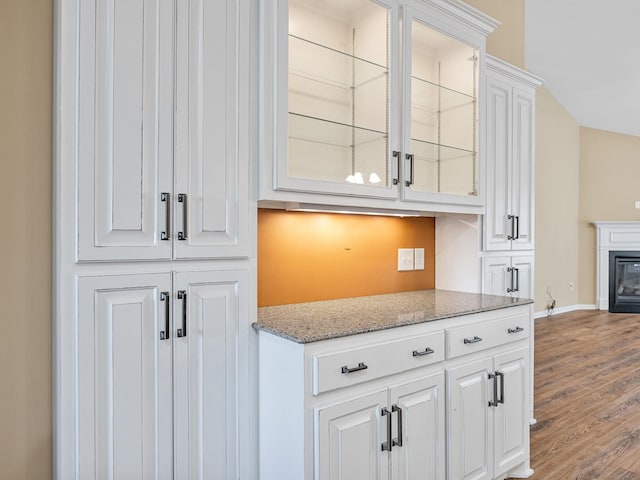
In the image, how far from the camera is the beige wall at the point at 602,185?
7.23 metres

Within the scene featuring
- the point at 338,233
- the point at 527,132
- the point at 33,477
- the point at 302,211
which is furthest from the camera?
the point at 527,132

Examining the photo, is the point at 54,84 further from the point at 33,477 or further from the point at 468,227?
the point at 468,227

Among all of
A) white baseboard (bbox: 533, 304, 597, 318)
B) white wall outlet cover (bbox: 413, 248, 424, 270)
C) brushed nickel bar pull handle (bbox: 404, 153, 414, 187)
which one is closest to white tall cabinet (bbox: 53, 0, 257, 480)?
brushed nickel bar pull handle (bbox: 404, 153, 414, 187)

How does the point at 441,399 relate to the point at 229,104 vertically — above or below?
below

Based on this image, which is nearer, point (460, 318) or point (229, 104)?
point (229, 104)

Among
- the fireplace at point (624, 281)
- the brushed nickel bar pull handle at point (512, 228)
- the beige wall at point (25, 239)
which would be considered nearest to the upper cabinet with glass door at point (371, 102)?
the brushed nickel bar pull handle at point (512, 228)

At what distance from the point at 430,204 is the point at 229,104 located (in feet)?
3.65

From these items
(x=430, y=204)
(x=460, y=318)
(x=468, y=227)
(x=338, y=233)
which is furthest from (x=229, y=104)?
(x=468, y=227)

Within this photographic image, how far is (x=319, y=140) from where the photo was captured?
1844mm

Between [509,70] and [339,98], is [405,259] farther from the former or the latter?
[509,70]

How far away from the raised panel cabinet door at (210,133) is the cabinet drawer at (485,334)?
100 cm

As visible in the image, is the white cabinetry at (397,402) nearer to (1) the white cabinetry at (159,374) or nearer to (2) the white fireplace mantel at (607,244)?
(1) the white cabinetry at (159,374)

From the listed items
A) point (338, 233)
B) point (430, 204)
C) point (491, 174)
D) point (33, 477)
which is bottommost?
point (33, 477)

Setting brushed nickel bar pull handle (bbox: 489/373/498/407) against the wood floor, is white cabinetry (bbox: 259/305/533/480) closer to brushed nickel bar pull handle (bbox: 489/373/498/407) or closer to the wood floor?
brushed nickel bar pull handle (bbox: 489/373/498/407)
